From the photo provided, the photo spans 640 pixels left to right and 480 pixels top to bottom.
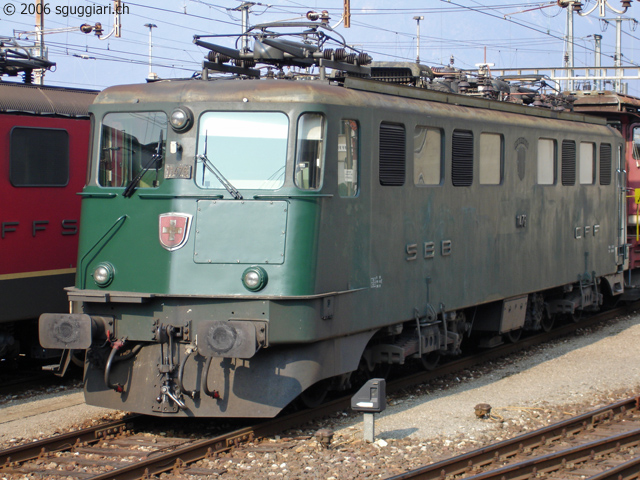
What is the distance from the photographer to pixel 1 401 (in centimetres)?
989

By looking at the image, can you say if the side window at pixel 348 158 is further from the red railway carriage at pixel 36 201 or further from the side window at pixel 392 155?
the red railway carriage at pixel 36 201

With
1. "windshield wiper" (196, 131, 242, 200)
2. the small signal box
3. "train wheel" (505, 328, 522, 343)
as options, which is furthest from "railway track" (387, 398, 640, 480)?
"train wheel" (505, 328, 522, 343)

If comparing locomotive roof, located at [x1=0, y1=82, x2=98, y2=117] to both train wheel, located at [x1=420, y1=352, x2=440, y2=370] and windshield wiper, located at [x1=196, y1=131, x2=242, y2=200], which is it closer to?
windshield wiper, located at [x1=196, y1=131, x2=242, y2=200]

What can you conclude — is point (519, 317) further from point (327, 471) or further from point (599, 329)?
point (327, 471)

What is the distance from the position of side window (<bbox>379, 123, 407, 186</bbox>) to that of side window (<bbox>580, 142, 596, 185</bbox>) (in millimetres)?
5282

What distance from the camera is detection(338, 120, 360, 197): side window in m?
8.16

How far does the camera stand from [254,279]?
764cm

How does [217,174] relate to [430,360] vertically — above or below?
above

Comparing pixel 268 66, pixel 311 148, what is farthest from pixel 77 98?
pixel 311 148

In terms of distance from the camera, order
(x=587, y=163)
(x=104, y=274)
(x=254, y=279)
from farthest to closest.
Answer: (x=587, y=163), (x=104, y=274), (x=254, y=279)

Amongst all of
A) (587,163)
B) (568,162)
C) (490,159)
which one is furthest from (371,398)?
(587,163)

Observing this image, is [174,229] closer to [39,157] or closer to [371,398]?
[371,398]

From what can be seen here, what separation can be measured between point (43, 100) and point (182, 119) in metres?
3.36

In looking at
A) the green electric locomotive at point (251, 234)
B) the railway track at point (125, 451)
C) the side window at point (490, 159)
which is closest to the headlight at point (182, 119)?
the green electric locomotive at point (251, 234)
